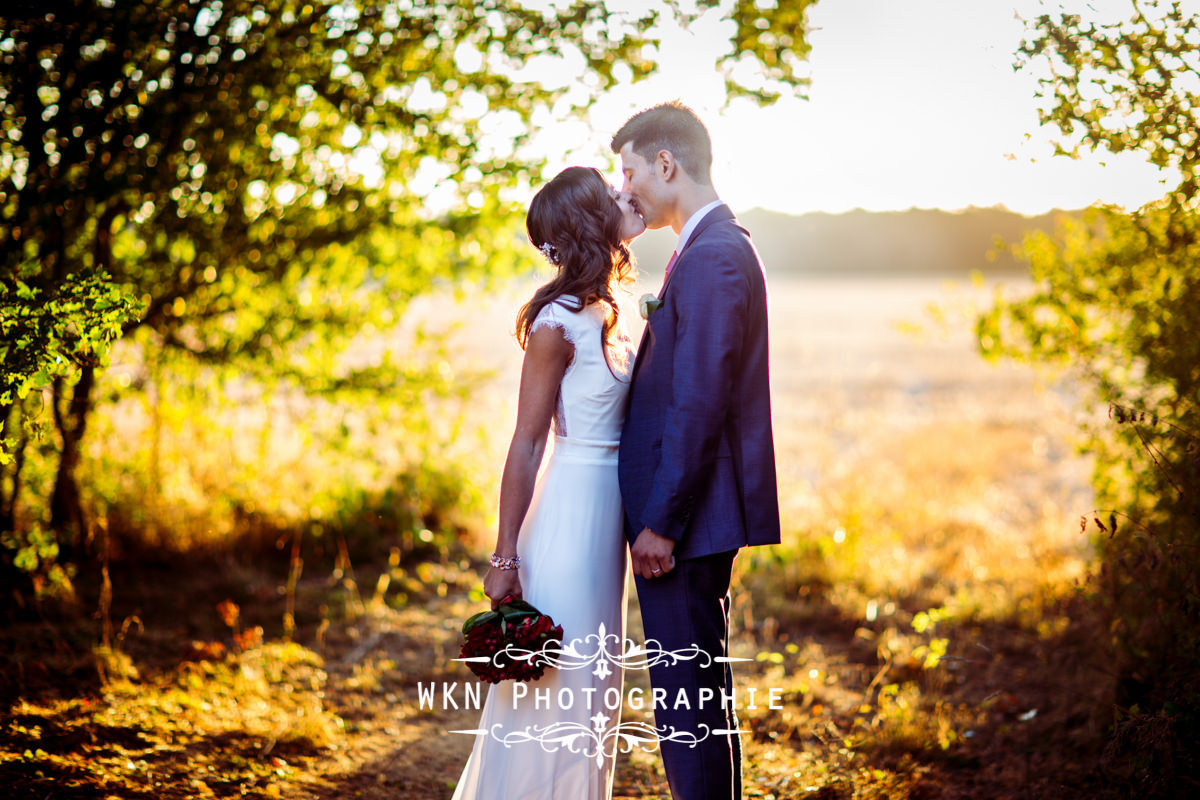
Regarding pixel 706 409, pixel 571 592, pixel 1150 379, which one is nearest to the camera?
pixel 706 409

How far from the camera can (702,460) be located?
2.59 meters

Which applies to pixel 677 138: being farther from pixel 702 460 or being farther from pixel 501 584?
pixel 501 584

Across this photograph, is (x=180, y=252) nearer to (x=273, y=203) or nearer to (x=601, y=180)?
(x=273, y=203)

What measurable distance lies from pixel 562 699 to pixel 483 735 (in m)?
0.30

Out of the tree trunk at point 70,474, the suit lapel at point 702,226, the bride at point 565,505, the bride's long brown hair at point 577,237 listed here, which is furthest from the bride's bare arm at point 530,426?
the tree trunk at point 70,474

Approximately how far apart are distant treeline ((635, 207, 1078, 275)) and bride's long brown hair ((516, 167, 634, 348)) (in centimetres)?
45

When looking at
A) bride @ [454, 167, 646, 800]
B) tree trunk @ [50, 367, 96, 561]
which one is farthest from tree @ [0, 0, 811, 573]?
bride @ [454, 167, 646, 800]

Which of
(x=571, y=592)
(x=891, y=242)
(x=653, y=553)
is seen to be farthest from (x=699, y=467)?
(x=891, y=242)

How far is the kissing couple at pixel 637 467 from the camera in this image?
8.63 feet

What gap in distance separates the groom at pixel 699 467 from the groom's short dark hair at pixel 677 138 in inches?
0.5

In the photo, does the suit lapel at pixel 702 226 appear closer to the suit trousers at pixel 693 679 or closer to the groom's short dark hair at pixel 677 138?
the groom's short dark hair at pixel 677 138

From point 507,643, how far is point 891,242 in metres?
40.0

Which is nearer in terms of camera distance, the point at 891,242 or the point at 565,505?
the point at 565,505

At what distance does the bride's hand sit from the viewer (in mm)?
2809
